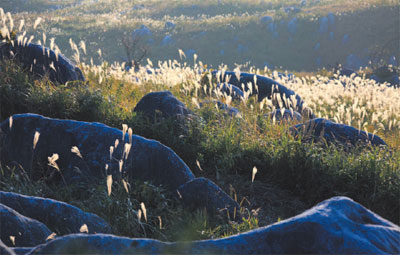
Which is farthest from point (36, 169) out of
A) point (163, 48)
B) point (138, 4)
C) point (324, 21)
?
point (138, 4)

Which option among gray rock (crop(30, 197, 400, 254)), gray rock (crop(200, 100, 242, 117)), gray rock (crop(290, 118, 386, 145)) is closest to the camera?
gray rock (crop(30, 197, 400, 254))

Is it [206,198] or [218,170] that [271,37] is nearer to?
[218,170]

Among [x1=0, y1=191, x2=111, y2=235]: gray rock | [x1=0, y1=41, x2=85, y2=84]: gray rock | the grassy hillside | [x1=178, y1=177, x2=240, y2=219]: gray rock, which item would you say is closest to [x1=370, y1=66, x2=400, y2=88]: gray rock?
the grassy hillside

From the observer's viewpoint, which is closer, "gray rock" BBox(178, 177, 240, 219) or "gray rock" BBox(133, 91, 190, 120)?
"gray rock" BBox(178, 177, 240, 219)

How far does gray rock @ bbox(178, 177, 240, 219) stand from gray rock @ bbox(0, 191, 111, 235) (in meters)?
1.10

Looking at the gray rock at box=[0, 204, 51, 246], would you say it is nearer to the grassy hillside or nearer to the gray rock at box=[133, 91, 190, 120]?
the gray rock at box=[133, 91, 190, 120]

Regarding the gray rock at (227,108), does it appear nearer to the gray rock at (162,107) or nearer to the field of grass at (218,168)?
the field of grass at (218,168)

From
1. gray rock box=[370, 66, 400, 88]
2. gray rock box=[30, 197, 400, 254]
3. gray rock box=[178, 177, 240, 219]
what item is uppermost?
gray rock box=[30, 197, 400, 254]

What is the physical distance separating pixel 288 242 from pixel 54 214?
232 cm

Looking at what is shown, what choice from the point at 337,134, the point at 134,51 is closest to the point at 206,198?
the point at 337,134

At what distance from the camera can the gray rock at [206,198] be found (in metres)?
4.35

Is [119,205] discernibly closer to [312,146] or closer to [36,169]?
[36,169]

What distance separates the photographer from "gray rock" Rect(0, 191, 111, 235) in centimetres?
353

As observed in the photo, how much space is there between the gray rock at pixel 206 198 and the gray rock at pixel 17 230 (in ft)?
5.70
